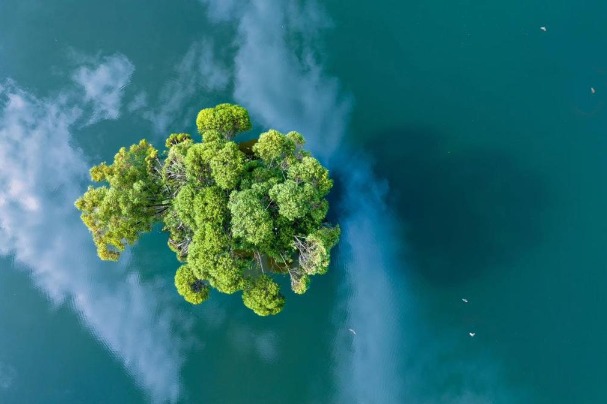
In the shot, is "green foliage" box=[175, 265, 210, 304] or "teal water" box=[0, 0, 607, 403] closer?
"green foliage" box=[175, 265, 210, 304]

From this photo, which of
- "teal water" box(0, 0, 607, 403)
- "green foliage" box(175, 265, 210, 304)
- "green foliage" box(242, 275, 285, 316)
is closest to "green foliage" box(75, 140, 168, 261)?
"green foliage" box(175, 265, 210, 304)

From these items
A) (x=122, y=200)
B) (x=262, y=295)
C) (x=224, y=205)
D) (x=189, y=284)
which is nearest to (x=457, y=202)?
(x=262, y=295)

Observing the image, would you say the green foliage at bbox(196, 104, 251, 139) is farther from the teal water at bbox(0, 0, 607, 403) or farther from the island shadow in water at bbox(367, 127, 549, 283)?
the island shadow in water at bbox(367, 127, 549, 283)

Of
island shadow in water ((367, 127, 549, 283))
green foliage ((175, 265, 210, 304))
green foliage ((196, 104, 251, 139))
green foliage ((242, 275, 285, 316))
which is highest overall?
island shadow in water ((367, 127, 549, 283))

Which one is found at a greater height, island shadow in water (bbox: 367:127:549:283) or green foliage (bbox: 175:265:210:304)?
island shadow in water (bbox: 367:127:549:283)

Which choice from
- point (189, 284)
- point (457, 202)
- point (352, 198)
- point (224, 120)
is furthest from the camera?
point (352, 198)

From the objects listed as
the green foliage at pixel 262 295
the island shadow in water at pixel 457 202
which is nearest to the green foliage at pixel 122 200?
the green foliage at pixel 262 295

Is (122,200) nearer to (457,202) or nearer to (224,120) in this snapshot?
(224,120)
